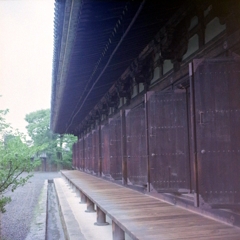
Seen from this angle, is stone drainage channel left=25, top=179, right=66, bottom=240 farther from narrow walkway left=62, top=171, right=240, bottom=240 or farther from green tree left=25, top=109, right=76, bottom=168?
green tree left=25, top=109, right=76, bottom=168

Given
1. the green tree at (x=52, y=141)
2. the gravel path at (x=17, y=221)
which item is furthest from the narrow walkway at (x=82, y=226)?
the green tree at (x=52, y=141)

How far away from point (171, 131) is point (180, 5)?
65.0 inches

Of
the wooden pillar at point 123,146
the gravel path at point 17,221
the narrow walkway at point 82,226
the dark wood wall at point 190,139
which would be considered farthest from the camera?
the gravel path at point 17,221

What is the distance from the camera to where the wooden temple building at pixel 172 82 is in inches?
141

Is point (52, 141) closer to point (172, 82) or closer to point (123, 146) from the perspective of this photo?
point (123, 146)

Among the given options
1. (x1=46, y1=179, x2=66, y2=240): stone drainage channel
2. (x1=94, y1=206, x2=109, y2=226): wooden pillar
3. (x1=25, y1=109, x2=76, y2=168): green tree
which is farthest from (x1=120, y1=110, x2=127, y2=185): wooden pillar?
(x1=25, y1=109, x2=76, y2=168): green tree

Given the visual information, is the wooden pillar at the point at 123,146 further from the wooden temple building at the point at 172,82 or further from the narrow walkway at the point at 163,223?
the narrow walkway at the point at 163,223

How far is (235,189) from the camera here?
3527 millimetres

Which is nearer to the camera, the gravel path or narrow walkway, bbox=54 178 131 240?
narrow walkway, bbox=54 178 131 240

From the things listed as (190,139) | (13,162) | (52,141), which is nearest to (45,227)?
(13,162)

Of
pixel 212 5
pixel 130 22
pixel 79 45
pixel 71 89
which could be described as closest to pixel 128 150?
pixel 71 89

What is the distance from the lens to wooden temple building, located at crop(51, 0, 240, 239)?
357 centimetres

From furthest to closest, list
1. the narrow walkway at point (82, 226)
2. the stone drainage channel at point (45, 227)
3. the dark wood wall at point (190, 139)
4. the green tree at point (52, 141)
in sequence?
the green tree at point (52, 141)
the stone drainage channel at point (45, 227)
the narrow walkway at point (82, 226)
the dark wood wall at point (190, 139)

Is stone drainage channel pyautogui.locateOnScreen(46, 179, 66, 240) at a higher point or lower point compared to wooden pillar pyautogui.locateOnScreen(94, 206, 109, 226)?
lower
